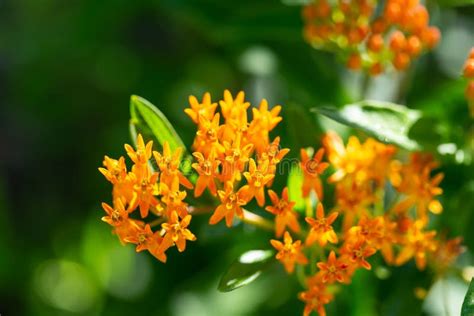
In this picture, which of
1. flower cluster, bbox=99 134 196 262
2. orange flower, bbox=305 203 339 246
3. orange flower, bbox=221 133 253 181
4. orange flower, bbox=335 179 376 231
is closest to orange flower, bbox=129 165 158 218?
flower cluster, bbox=99 134 196 262

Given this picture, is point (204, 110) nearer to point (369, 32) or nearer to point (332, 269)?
point (332, 269)

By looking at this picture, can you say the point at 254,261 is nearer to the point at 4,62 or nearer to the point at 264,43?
the point at 264,43

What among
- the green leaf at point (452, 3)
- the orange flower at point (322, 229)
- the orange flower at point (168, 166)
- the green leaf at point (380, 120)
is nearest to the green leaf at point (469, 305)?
the orange flower at point (322, 229)

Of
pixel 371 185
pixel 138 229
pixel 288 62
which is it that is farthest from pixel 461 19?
pixel 138 229

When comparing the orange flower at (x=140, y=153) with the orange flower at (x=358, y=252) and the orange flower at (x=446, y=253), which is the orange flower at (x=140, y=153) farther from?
the orange flower at (x=446, y=253)

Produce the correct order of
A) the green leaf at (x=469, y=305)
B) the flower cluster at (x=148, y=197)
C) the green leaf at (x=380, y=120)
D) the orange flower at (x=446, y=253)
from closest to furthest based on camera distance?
the green leaf at (x=469, y=305), the flower cluster at (x=148, y=197), the green leaf at (x=380, y=120), the orange flower at (x=446, y=253)

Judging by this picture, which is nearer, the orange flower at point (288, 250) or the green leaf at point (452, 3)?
the orange flower at point (288, 250)
